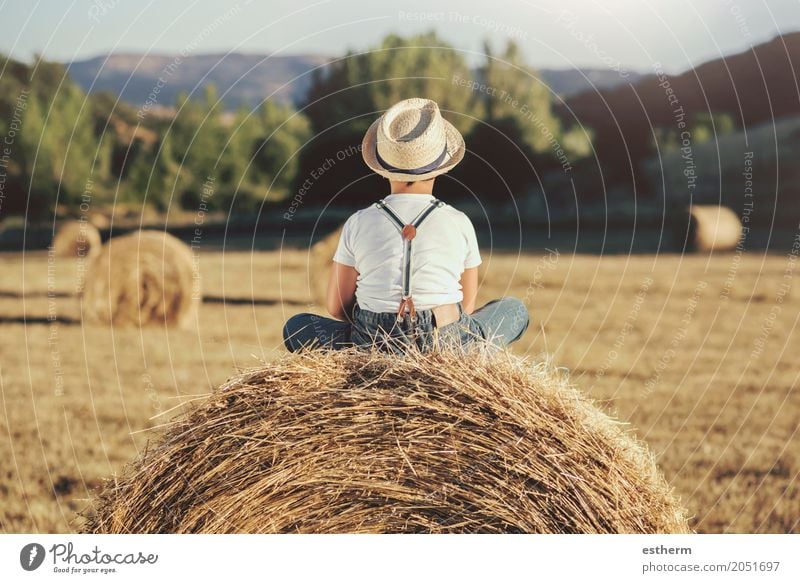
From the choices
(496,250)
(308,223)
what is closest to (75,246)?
(308,223)

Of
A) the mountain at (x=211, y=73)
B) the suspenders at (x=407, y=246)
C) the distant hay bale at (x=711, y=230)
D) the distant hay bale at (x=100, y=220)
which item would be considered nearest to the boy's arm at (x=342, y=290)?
the suspenders at (x=407, y=246)

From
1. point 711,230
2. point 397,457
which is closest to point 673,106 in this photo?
point 711,230

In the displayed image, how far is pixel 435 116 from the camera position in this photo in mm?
4711

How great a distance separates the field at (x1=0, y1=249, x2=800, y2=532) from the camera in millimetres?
6254

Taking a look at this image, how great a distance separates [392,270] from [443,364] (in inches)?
26.8

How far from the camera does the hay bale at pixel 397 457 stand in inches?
155

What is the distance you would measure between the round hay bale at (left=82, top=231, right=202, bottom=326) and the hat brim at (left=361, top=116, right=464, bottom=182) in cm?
805

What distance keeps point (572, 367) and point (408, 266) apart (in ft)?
18.1

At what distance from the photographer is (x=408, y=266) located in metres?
4.47

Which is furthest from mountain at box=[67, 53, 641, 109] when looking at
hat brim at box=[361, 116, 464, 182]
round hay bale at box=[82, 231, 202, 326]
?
hat brim at box=[361, 116, 464, 182]

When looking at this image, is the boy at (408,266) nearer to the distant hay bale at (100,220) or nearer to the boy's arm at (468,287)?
the boy's arm at (468,287)

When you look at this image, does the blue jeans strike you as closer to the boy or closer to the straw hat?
the boy

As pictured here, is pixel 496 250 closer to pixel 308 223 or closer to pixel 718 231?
pixel 718 231

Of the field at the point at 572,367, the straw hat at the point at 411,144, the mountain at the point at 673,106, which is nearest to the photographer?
the straw hat at the point at 411,144
